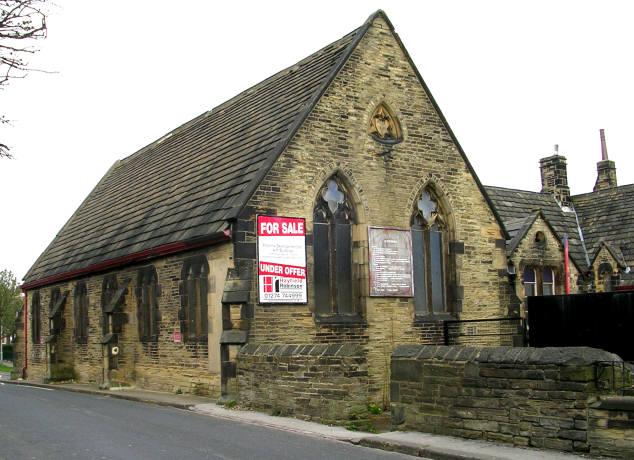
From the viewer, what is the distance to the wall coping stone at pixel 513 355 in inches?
351

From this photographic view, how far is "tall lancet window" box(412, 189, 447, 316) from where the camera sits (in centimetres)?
1841

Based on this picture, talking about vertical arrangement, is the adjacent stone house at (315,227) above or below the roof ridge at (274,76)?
below

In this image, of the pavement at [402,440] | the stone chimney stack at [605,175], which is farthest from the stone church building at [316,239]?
the stone chimney stack at [605,175]

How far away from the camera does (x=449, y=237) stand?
750 inches

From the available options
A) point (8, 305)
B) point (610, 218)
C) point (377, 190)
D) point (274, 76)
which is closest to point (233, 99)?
point (274, 76)

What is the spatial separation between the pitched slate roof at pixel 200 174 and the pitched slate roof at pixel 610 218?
40.2 ft

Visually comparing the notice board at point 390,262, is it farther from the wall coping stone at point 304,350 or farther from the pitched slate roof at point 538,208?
the pitched slate roof at point 538,208

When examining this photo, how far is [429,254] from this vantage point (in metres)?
18.7

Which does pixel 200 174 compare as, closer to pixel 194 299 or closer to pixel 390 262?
pixel 194 299

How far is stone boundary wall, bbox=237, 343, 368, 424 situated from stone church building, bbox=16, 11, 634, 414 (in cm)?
7

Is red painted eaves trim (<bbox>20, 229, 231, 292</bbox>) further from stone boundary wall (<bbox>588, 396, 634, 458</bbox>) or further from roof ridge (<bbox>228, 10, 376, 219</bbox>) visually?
stone boundary wall (<bbox>588, 396, 634, 458</bbox>)

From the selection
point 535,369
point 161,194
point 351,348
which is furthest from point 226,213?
point 535,369

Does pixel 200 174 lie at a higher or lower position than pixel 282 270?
higher

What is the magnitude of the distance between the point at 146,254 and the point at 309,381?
846 centimetres
